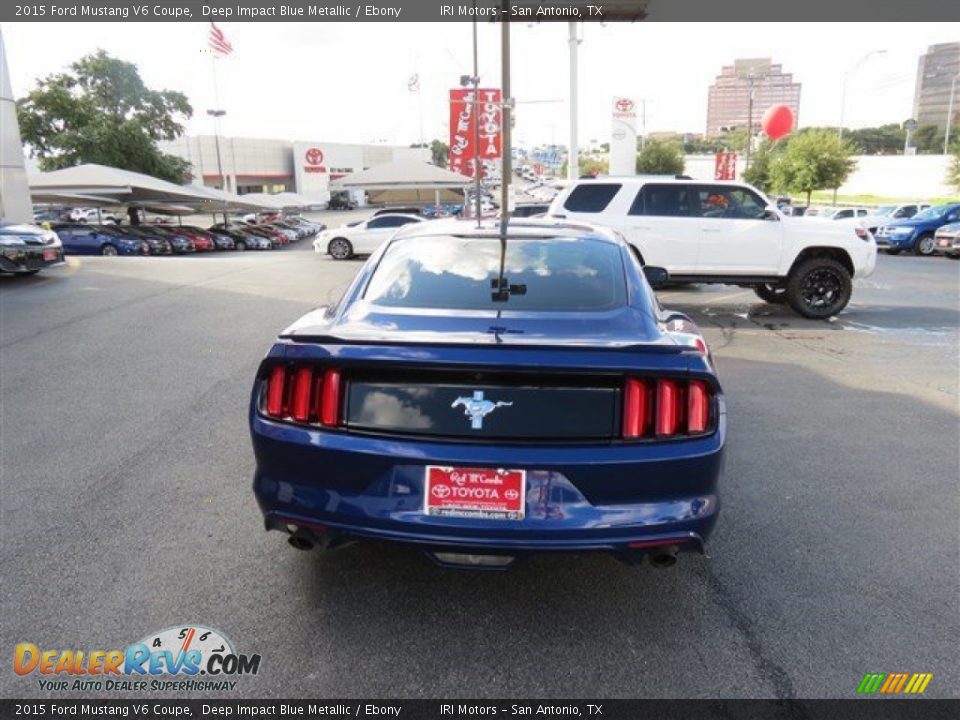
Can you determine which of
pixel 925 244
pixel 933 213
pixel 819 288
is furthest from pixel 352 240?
pixel 933 213

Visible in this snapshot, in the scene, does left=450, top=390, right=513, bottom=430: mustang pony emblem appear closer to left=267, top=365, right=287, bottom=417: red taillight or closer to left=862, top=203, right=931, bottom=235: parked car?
left=267, top=365, right=287, bottom=417: red taillight

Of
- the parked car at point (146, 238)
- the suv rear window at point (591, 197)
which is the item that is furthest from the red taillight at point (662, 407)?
the parked car at point (146, 238)

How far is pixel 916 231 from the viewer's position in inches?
864

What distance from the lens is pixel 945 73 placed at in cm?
13962

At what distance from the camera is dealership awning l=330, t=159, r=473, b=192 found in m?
38.9

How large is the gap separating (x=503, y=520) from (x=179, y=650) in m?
1.39

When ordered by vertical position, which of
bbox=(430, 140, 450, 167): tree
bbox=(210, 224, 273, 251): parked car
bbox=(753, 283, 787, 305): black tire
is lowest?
bbox=(210, 224, 273, 251): parked car

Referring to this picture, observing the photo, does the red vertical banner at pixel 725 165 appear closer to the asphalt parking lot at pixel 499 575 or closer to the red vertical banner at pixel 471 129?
the red vertical banner at pixel 471 129

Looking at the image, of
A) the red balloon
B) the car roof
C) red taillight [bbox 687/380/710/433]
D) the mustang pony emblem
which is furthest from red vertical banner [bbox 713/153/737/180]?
the mustang pony emblem

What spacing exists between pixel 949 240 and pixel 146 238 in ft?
97.1

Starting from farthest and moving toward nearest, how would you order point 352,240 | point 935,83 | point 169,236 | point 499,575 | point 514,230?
1. point 935,83
2. point 169,236
3. point 352,240
4. point 514,230
5. point 499,575

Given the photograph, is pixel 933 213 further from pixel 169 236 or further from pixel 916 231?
pixel 169 236

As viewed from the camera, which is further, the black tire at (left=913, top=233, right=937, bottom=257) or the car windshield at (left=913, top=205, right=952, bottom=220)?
the car windshield at (left=913, top=205, right=952, bottom=220)

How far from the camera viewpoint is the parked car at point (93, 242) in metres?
28.7
